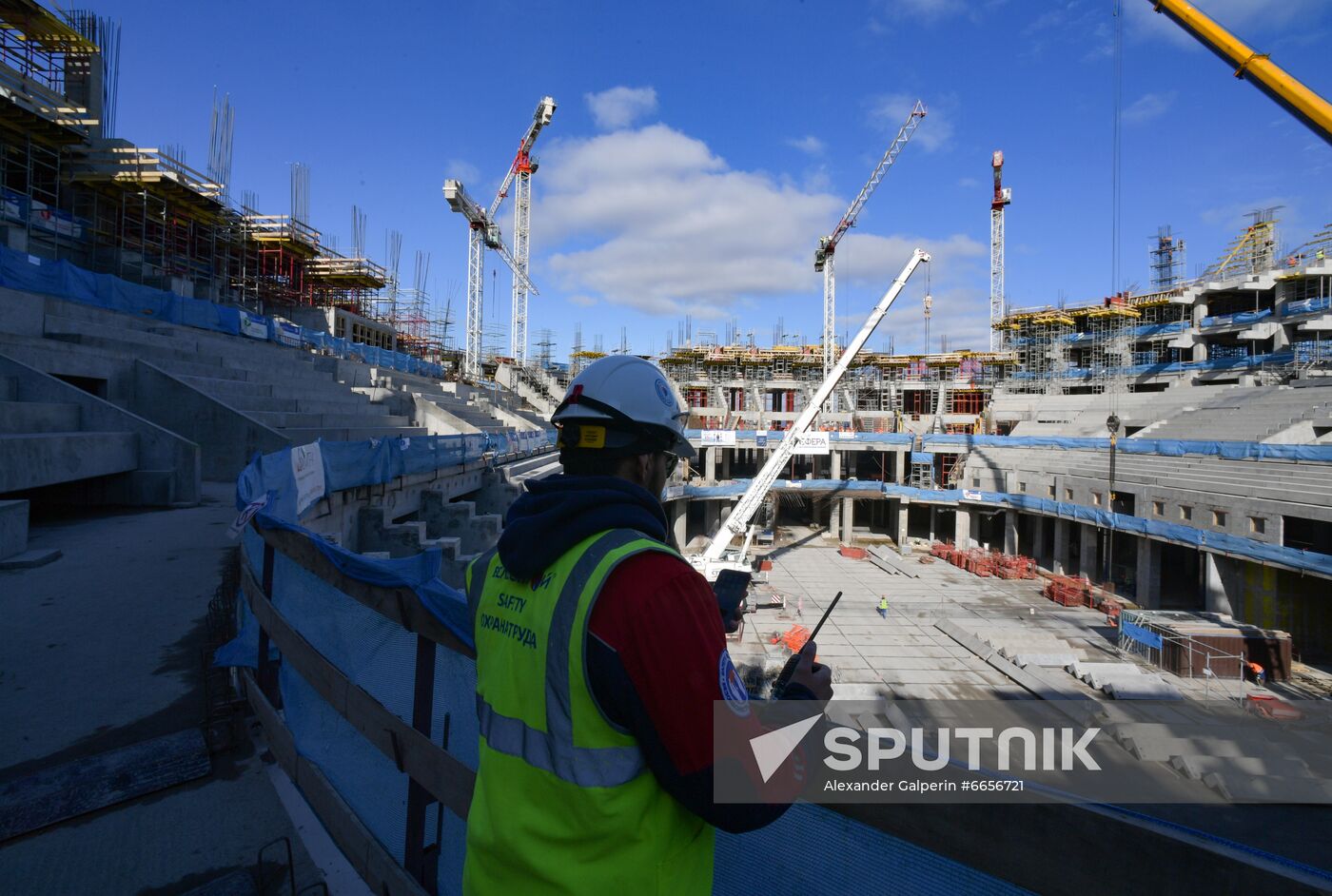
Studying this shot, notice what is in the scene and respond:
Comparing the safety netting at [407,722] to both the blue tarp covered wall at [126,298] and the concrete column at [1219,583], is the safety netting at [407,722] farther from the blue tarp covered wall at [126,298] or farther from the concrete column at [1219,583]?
the concrete column at [1219,583]

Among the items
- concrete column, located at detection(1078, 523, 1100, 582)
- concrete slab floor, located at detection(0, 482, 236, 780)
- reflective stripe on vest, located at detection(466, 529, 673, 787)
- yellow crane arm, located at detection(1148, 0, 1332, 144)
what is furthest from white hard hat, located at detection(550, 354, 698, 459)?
concrete column, located at detection(1078, 523, 1100, 582)

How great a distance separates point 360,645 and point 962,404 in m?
58.6

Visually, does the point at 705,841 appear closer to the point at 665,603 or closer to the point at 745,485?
the point at 665,603

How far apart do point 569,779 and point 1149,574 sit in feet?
102

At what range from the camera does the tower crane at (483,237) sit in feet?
167

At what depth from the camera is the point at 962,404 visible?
5453 centimetres

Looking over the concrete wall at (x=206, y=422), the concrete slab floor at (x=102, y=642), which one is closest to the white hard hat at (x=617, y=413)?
the concrete slab floor at (x=102, y=642)

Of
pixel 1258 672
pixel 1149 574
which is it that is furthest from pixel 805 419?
pixel 1258 672

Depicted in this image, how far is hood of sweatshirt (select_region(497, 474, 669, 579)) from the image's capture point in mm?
1257

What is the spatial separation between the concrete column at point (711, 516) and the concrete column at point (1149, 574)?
21497 millimetres

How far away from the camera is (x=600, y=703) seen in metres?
1.15

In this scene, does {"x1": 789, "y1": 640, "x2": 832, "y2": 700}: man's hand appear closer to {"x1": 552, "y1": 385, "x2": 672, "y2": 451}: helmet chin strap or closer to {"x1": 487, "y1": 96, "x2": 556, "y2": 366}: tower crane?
{"x1": 552, "y1": 385, "x2": 672, "y2": 451}: helmet chin strap

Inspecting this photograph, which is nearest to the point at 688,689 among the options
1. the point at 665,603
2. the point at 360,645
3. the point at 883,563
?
the point at 665,603

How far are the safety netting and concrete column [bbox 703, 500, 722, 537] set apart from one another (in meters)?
36.1
